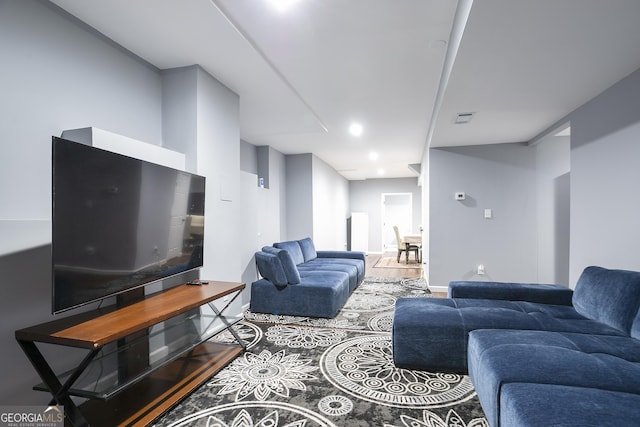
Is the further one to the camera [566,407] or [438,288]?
[438,288]

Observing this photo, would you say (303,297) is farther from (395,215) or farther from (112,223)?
(395,215)

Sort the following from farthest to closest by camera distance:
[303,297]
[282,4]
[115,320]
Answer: [303,297]
[282,4]
[115,320]

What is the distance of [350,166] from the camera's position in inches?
319

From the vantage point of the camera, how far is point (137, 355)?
2049 millimetres

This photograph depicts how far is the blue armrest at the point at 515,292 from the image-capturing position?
2.75m

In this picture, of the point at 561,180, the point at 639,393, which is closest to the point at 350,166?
the point at 561,180

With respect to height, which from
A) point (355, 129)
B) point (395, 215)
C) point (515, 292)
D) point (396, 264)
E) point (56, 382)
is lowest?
point (396, 264)

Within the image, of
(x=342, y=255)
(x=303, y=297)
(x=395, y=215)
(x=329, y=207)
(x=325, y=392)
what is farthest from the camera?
(x=395, y=215)

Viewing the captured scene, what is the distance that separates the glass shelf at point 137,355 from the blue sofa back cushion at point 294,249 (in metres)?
2.11

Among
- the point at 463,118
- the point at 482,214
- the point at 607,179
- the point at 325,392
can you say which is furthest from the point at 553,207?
the point at 325,392

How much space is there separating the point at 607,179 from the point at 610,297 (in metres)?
1.15

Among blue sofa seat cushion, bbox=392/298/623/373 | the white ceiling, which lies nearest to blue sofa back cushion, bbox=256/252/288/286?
blue sofa seat cushion, bbox=392/298/623/373

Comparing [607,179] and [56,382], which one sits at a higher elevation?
[607,179]

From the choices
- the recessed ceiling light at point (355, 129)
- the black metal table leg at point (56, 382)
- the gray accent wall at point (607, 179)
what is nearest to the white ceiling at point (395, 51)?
the gray accent wall at point (607, 179)
